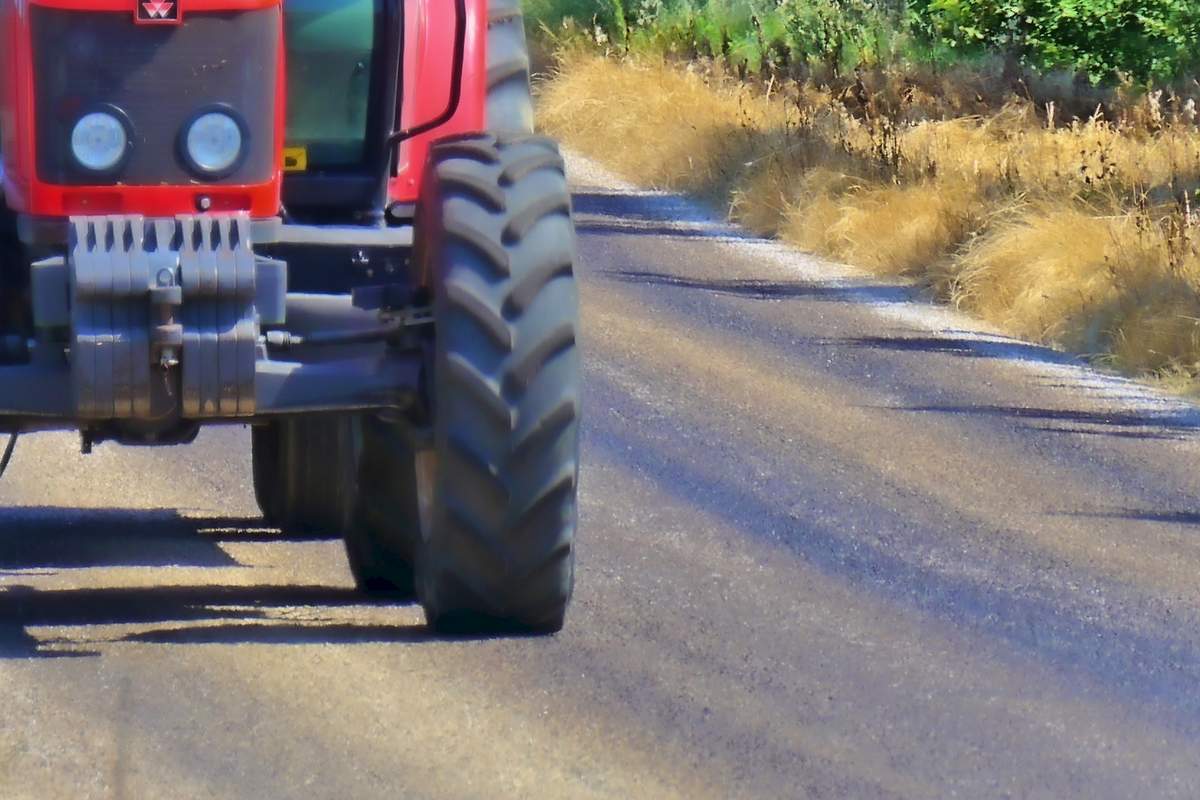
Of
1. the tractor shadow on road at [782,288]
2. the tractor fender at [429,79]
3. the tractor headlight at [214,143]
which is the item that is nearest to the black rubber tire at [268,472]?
the tractor fender at [429,79]

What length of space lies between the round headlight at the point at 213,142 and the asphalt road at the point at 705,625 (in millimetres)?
1305

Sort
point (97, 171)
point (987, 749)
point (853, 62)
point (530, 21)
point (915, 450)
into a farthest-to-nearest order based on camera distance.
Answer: point (530, 21), point (853, 62), point (915, 450), point (97, 171), point (987, 749)

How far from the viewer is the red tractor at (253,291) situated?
6164 millimetres

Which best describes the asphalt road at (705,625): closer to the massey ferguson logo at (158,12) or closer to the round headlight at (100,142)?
the round headlight at (100,142)

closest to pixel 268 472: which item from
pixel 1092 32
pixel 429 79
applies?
pixel 429 79

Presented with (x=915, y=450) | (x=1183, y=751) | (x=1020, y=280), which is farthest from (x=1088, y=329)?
(x=1183, y=751)

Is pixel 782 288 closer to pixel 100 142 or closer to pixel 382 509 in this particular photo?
pixel 382 509

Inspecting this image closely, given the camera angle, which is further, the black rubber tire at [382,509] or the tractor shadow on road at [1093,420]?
the tractor shadow on road at [1093,420]

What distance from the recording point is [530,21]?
99.3 ft

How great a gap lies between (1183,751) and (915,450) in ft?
14.7

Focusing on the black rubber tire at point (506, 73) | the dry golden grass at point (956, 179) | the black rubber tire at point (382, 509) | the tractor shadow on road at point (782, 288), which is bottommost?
the tractor shadow on road at point (782, 288)

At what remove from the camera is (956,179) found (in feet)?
57.8

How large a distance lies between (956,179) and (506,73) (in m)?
9.84

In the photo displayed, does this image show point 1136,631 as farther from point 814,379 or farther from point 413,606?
point 814,379
